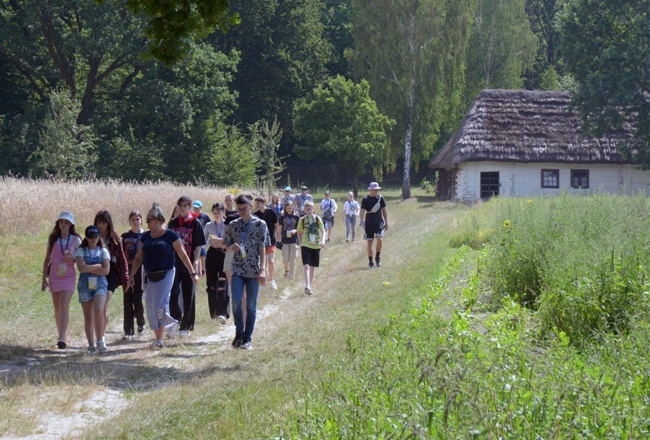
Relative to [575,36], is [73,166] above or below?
below

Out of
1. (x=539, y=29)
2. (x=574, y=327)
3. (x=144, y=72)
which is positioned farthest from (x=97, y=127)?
(x=539, y=29)

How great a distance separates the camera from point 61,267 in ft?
33.3

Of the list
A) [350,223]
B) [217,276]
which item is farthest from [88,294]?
[350,223]

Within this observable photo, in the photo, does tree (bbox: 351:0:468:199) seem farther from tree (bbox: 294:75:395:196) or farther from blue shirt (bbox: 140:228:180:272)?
blue shirt (bbox: 140:228:180:272)

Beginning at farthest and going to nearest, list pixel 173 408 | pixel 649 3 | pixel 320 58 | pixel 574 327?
1. pixel 320 58
2. pixel 649 3
3. pixel 574 327
4. pixel 173 408

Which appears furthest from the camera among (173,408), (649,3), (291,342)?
(649,3)

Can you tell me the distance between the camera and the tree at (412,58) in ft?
151

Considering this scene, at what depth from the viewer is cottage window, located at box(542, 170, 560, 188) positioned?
41.4 metres

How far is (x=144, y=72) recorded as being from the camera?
4359cm

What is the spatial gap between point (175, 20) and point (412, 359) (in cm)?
492

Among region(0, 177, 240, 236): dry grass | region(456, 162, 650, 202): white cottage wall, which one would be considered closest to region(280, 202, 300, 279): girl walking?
region(0, 177, 240, 236): dry grass

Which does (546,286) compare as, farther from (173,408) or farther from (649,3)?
(649,3)

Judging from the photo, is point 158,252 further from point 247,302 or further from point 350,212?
point 350,212

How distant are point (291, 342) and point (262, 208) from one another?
4498mm
